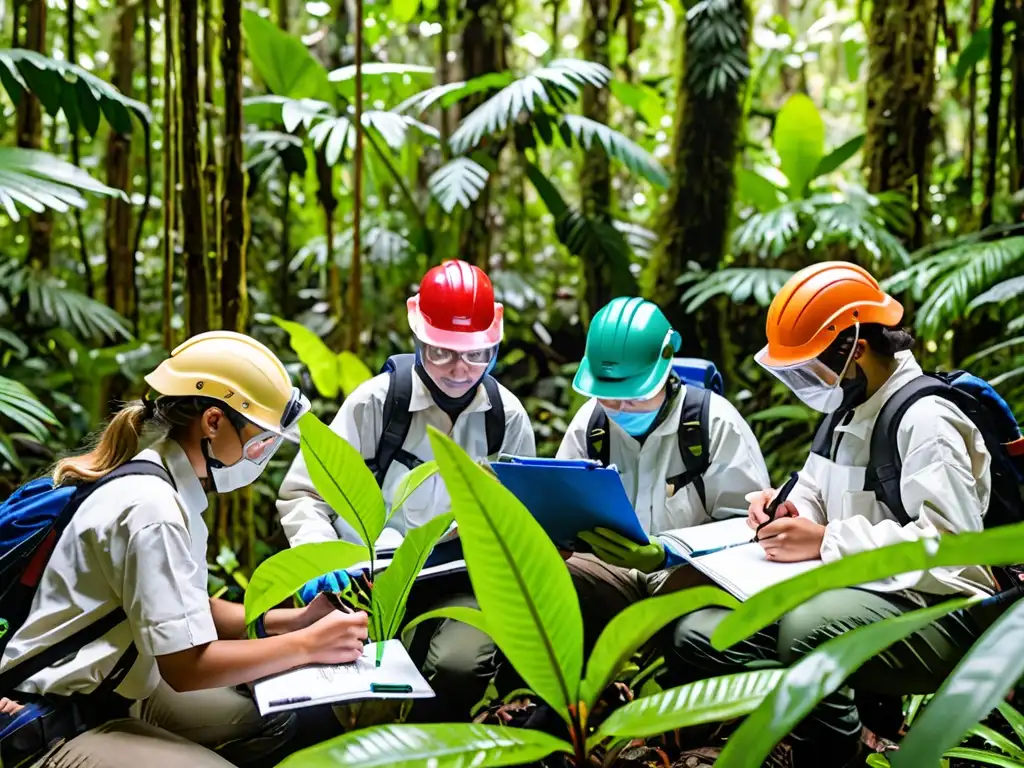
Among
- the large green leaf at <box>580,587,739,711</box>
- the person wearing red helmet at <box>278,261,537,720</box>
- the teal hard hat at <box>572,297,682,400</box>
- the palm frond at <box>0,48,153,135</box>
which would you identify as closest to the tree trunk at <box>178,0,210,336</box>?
the palm frond at <box>0,48,153,135</box>

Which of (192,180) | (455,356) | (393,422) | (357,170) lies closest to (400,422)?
(393,422)

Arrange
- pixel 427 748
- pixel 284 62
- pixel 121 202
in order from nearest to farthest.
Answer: pixel 427 748
pixel 284 62
pixel 121 202

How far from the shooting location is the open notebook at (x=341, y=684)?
73.0 inches

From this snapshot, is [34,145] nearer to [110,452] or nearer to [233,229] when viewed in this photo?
[233,229]

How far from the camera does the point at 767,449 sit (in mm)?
4879

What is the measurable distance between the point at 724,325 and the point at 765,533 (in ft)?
9.67

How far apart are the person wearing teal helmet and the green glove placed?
32 centimetres

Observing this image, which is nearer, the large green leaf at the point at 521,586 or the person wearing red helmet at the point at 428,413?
the large green leaf at the point at 521,586

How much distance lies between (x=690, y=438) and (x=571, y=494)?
0.68 metres

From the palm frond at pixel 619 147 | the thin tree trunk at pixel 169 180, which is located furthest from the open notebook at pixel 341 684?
the palm frond at pixel 619 147

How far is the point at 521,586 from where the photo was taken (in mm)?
1492

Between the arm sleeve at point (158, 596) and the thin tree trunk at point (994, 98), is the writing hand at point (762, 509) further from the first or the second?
the thin tree trunk at point (994, 98)

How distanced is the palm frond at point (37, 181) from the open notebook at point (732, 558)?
6.89 ft

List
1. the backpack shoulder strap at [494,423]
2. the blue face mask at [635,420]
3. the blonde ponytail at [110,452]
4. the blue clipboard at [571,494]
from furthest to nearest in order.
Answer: the backpack shoulder strap at [494,423] < the blue face mask at [635,420] < the blue clipboard at [571,494] < the blonde ponytail at [110,452]
